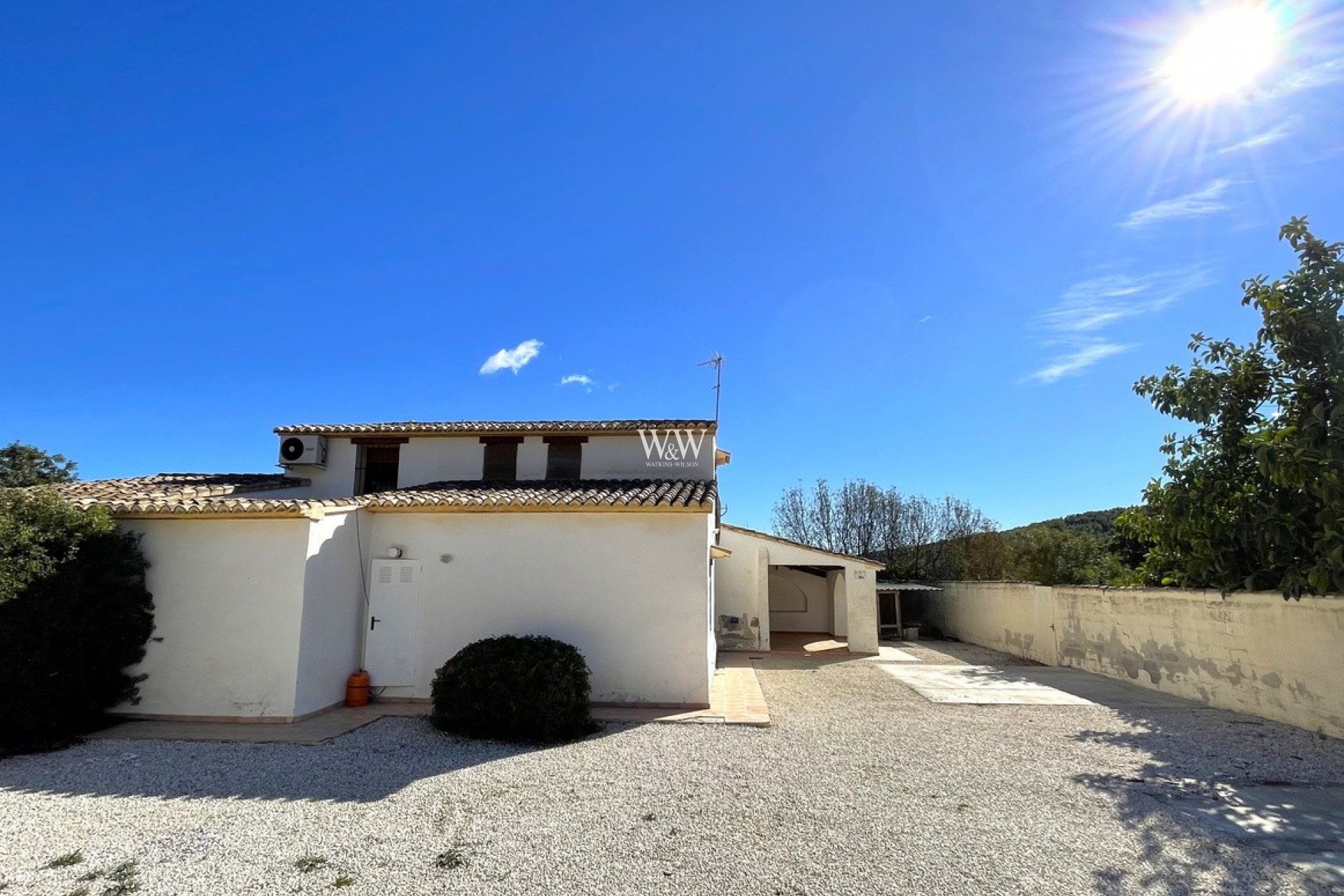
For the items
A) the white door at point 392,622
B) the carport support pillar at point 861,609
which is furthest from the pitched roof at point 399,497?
the carport support pillar at point 861,609

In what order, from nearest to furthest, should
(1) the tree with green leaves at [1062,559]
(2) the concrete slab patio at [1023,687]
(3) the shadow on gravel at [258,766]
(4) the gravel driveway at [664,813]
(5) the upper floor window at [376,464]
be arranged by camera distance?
(4) the gravel driveway at [664,813]
(3) the shadow on gravel at [258,766]
(2) the concrete slab patio at [1023,687]
(5) the upper floor window at [376,464]
(1) the tree with green leaves at [1062,559]

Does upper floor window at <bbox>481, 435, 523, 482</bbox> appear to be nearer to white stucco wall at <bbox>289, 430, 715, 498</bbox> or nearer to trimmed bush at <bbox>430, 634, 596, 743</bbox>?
white stucco wall at <bbox>289, 430, 715, 498</bbox>

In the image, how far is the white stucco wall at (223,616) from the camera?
890cm

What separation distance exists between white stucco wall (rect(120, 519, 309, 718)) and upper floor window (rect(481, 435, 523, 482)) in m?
5.98

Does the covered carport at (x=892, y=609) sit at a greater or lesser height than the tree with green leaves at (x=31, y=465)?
lesser

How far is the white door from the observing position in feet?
33.8

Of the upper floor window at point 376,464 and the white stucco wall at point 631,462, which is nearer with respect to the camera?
the white stucco wall at point 631,462

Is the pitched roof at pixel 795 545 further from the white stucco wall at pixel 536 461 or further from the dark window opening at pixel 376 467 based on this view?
the dark window opening at pixel 376 467

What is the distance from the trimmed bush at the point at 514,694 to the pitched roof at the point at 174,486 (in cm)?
579

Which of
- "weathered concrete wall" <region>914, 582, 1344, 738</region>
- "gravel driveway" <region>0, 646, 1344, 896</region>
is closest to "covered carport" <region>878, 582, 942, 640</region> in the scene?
"weathered concrete wall" <region>914, 582, 1344, 738</region>

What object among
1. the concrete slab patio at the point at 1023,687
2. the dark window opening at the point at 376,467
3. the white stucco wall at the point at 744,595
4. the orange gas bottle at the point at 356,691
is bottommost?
the concrete slab patio at the point at 1023,687

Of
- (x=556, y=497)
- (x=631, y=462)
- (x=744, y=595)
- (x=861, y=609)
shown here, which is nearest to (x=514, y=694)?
(x=556, y=497)

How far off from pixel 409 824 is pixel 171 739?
488 centimetres

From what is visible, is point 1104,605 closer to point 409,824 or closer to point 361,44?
point 409,824
